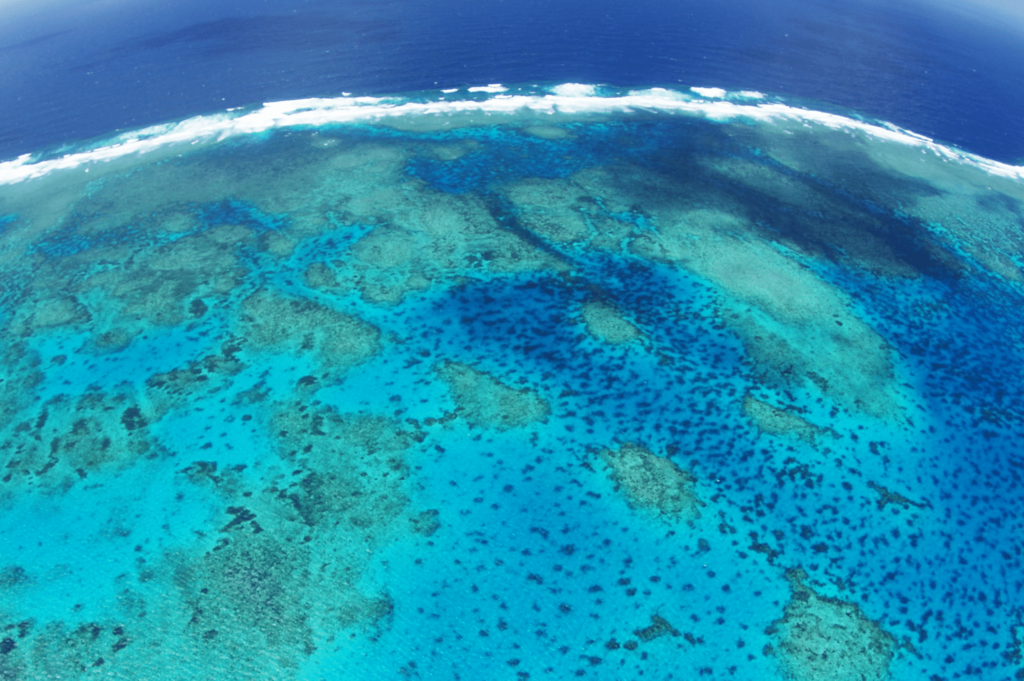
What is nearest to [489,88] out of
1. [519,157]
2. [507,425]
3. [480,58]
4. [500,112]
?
[500,112]

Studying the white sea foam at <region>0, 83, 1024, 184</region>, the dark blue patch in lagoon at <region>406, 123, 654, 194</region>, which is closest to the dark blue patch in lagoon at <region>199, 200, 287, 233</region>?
the dark blue patch in lagoon at <region>406, 123, 654, 194</region>

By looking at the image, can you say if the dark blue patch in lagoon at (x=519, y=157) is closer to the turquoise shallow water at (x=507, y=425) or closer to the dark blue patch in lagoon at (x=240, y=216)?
the turquoise shallow water at (x=507, y=425)

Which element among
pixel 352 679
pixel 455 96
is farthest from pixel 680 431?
pixel 455 96

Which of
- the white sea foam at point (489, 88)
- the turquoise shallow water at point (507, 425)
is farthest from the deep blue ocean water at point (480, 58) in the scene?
the turquoise shallow water at point (507, 425)

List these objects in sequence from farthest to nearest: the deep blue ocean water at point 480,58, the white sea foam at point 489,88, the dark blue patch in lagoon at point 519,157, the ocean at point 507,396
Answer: the white sea foam at point 489,88 < the deep blue ocean water at point 480,58 < the dark blue patch in lagoon at point 519,157 < the ocean at point 507,396

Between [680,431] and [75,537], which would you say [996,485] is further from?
[75,537]

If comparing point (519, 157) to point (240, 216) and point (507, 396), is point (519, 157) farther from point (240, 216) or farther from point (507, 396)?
point (507, 396)
